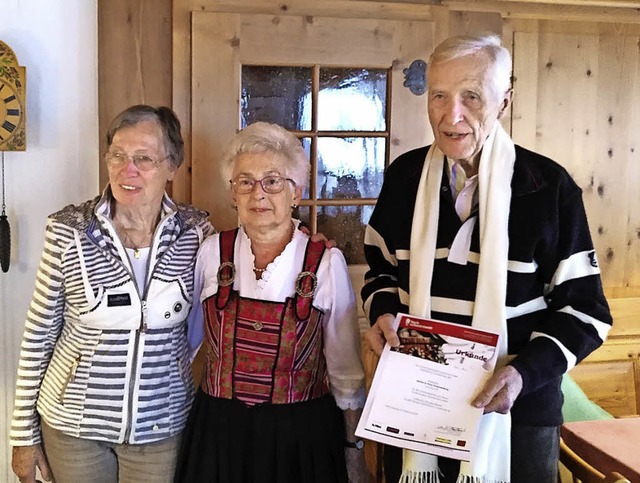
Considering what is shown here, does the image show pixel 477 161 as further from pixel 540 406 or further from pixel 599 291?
pixel 540 406

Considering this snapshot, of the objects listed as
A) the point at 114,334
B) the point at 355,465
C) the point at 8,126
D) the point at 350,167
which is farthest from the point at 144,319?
the point at 350,167

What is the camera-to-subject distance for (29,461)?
1699 mm

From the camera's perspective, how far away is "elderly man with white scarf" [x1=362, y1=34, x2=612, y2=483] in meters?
1.40

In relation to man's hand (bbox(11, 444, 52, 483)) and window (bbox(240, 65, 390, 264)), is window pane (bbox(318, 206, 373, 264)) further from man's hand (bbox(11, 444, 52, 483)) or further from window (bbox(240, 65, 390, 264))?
man's hand (bbox(11, 444, 52, 483))

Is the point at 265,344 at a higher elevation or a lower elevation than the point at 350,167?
lower

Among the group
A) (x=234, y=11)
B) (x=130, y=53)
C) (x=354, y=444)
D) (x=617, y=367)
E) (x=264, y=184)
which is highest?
(x=234, y=11)

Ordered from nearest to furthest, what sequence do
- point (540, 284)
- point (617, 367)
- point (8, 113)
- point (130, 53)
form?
1. point (540, 284)
2. point (8, 113)
3. point (130, 53)
4. point (617, 367)

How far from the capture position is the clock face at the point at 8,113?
6.53ft

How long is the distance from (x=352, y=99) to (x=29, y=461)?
1461mm

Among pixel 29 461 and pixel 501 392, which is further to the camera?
pixel 29 461

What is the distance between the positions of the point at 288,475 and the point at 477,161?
83cm

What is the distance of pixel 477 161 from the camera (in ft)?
4.91

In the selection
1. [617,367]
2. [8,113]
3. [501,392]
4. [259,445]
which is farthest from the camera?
[617,367]

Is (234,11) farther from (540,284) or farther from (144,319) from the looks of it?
(540,284)
